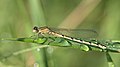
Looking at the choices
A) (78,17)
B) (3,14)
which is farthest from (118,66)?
(3,14)

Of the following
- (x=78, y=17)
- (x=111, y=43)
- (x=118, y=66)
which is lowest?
(x=118, y=66)

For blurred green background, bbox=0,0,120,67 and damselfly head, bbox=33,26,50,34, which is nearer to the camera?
damselfly head, bbox=33,26,50,34

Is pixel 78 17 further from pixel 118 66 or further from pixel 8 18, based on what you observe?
pixel 118 66

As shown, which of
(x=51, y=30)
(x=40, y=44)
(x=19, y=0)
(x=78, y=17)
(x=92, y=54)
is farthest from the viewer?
(x=78, y=17)

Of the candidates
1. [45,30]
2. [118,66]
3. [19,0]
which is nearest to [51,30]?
[45,30]

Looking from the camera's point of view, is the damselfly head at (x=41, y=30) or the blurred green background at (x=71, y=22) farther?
the blurred green background at (x=71, y=22)

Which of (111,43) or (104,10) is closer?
(111,43)

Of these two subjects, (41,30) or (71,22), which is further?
(71,22)

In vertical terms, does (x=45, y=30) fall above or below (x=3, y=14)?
below

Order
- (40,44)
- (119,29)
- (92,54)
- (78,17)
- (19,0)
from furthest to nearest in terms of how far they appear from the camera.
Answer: (78,17) → (92,54) → (119,29) → (19,0) → (40,44)

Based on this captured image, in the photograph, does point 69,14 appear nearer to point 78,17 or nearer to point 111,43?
point 78,17
